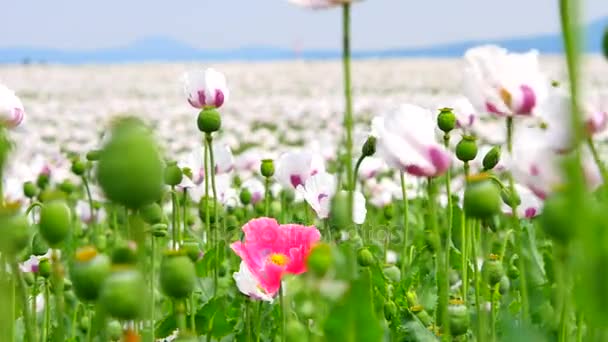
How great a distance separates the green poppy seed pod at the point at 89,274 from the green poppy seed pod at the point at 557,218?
0.36m

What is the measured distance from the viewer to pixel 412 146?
1.21 metres

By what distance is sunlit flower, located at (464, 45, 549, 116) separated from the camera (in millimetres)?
1241

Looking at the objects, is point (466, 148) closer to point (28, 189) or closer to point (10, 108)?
point (10, 108)

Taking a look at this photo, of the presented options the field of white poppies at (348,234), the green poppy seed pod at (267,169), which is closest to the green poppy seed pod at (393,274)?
the field of white poppies at (348,234)

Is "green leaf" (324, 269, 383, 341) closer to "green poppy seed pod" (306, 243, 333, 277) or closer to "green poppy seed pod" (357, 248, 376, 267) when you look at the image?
"green poppy seed pod" (306, 243, 333, 277)

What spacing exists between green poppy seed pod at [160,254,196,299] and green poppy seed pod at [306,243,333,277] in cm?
11

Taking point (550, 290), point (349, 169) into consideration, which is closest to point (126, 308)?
point (349, 169)

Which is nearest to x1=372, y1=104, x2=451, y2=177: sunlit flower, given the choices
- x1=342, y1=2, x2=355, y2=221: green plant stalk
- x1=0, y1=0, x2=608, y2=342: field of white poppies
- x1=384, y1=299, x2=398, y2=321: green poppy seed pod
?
x1=0, y1=0, x2=608, y2=342: field of white poppies

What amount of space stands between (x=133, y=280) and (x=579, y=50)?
346 millimetres

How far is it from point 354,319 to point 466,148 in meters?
0.56

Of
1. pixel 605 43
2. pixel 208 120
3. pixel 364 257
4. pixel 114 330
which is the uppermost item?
pixel 605 43

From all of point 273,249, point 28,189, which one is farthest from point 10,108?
point 28,189

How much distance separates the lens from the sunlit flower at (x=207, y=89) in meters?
1.89

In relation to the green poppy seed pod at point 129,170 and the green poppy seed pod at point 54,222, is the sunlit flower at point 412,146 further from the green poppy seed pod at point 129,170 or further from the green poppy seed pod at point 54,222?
the green poppy seed pod at point 129,170
